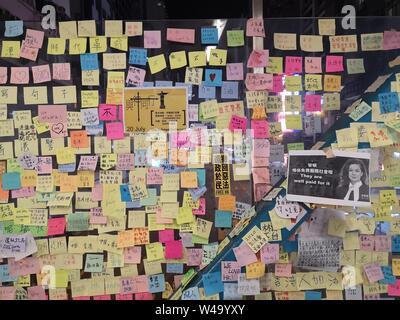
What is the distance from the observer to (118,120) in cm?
375

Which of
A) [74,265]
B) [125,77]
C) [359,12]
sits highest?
[359,12]

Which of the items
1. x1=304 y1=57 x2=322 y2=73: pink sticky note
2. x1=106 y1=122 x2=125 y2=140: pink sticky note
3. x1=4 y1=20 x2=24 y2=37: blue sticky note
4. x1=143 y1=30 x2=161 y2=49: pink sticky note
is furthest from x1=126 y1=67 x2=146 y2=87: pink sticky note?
x1=304 y1=57 x2=322 y2=73: pink sticky note

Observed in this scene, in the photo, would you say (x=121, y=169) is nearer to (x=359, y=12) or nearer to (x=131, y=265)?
(x=131, y=265)

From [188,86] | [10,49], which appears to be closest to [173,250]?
[188,86]

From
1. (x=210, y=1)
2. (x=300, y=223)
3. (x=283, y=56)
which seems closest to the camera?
(x=300, y=223)

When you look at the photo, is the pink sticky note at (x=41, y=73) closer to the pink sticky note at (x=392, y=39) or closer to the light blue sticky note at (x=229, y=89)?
the light blue sticky note at (x=229, y=89)

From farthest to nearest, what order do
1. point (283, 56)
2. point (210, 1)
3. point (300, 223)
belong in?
point (210, 1), point (283, 56), point (300, 223)

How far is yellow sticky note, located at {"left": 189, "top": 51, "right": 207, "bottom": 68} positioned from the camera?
376cm

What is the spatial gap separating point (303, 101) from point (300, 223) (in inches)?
34.9

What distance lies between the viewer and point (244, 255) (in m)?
3.60

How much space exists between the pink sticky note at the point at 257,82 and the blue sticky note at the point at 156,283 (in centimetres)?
151

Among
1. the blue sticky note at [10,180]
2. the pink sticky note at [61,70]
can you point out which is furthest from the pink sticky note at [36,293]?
the pink sticky note at [61,70]
